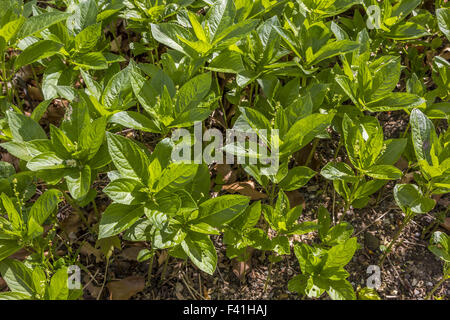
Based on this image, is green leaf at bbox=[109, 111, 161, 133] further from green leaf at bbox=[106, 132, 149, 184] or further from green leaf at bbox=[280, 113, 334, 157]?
green leaf at bbox=[280, 113, 334, 157]

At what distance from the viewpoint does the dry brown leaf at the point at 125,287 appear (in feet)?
7.13

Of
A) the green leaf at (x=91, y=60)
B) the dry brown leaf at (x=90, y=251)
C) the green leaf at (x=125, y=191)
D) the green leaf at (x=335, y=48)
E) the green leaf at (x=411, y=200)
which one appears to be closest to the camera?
the green leaf at (x=125, y=191)

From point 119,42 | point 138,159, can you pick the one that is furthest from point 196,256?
point 119,42

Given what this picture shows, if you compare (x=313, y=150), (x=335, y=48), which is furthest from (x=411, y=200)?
(x=335, y=48)

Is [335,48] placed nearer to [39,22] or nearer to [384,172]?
[384,172]

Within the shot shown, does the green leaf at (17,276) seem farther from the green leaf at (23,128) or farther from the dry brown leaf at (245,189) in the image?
the dry brown leaf at (245,189)

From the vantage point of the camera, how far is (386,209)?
8.11ft

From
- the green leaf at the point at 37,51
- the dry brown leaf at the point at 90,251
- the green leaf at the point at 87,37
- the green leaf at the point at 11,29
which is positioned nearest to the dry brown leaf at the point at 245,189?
the dry brown leaf at the point at 90,251

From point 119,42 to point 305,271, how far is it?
218 cm

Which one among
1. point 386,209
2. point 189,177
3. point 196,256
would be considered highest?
point 189,177

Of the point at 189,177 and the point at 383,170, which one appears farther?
the point at 383,170

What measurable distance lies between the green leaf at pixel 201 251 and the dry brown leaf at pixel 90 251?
732 millimetres

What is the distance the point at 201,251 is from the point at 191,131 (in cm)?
69

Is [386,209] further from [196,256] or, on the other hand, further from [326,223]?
[196,256]
